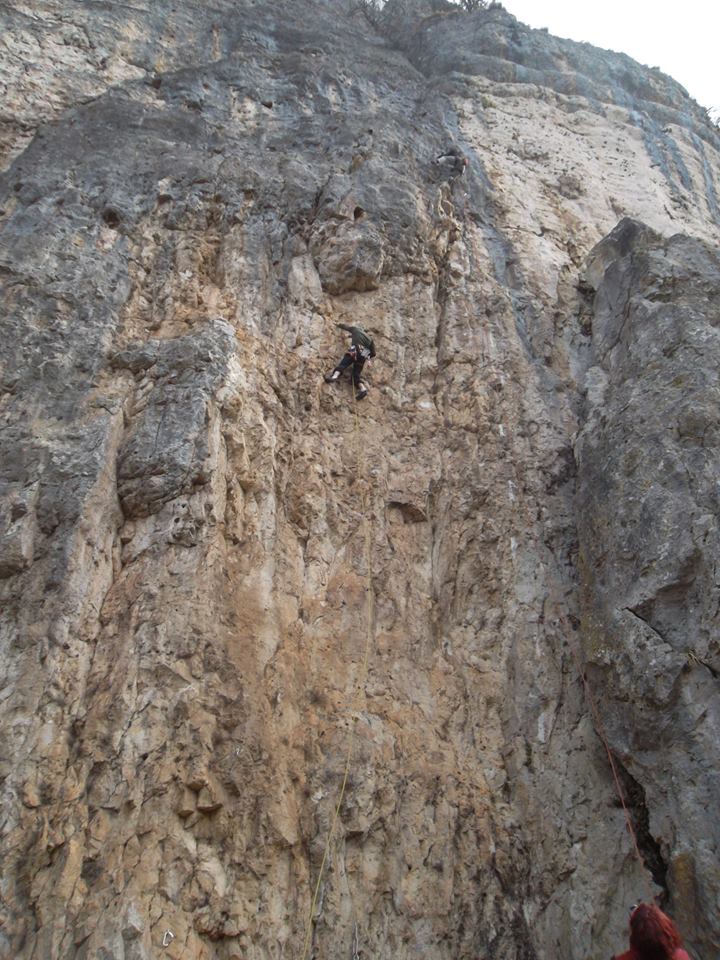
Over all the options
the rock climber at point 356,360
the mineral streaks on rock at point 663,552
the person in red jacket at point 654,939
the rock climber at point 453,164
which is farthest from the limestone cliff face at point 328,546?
the person in red jacket at point 654,939

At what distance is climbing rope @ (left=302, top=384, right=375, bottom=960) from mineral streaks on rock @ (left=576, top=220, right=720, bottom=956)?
2.10 meters

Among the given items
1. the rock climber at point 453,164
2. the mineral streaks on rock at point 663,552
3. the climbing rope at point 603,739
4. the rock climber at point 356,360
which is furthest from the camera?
the rock climber at point 453,164

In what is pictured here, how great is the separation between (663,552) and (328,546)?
3.31 m

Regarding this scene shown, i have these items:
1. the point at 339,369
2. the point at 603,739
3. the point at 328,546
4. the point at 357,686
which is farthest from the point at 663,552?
the point at 339,369

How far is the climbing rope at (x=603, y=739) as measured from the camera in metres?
5.53

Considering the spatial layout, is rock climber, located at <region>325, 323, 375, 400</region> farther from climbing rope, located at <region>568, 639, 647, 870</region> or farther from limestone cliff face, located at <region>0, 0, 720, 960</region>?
climbing rope, located at <region>568, 639, 647, 870</region>

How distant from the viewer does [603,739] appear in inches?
240

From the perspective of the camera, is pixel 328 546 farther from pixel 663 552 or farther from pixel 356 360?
pixel 663 552

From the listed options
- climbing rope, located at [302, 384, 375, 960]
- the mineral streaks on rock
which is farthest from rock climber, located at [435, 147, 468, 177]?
climbing rope, located at [302, 384, 375, 960]

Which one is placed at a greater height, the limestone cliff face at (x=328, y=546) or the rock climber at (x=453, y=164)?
the rock climber at (x=453, y=164)

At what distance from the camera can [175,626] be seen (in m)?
5.89

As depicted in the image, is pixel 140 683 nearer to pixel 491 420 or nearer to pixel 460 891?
pixel 460 891

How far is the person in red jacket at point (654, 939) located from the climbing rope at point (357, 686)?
102 inches

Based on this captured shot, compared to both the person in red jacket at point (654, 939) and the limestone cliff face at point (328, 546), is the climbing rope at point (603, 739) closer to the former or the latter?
the limestone cliff face at point (328, 546)
